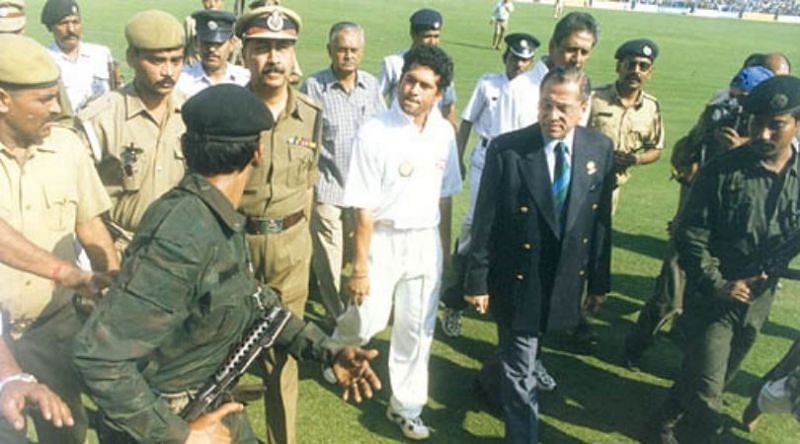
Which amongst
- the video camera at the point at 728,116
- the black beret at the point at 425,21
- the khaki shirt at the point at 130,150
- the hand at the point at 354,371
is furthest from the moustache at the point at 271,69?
the video camera at the point at 728,116

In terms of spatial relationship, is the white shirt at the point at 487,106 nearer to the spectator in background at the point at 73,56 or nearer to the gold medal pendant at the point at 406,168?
the gold medal pendant at the point at 406,168

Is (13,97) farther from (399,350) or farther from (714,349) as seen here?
(714,349)

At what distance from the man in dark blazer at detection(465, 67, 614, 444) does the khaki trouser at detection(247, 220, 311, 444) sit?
106cm

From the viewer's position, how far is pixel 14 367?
276 cm

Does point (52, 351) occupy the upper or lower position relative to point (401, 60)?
lower

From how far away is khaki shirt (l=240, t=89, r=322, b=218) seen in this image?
14.1 feet

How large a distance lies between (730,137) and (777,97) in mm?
1205

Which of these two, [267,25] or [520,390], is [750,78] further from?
[267,25]

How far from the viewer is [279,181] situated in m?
4.35

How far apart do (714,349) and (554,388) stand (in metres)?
1.46

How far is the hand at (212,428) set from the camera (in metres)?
2.60

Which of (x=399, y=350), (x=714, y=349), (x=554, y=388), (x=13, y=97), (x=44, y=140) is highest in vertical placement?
(x=13, y=97)

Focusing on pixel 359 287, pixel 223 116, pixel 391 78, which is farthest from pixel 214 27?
pixel 223 116

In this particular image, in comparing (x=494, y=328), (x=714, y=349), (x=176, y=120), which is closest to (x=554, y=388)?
(x=494, y=328)
